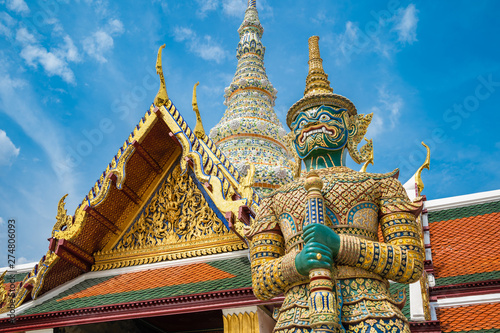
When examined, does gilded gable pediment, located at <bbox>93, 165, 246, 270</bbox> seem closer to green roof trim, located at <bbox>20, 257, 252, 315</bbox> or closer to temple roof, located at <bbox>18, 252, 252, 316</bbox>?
temple roof, located at <bbox>18, 252, 252, 316</bbox>

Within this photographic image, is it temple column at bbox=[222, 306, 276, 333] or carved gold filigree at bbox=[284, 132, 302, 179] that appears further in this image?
temple column at bbox=[222, 306, 276, 333]

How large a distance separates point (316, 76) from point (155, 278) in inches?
107

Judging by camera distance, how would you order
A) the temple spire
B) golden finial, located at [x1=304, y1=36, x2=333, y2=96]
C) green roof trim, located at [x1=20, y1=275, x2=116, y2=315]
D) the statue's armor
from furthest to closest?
the temple spire
green roof trim, located at [x1=20, y1=275, x2=116, y2=315]
golden finial, located at [x1=304, y1=36, x2=333, y2=96]
the statue's armor

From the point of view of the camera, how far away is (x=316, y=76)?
452 centimetres

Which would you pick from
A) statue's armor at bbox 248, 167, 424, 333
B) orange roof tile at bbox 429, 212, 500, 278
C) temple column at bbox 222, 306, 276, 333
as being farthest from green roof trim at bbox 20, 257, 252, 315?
orange roof tile at bbox 429, 212, 500, 278

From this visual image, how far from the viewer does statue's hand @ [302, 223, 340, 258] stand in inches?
125

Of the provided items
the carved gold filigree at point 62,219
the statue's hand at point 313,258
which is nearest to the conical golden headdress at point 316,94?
the statue's hand at point 313,258

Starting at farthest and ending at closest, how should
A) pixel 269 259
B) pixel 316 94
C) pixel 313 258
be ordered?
pixel 316 94
pixel 269 259
pixel 313 258

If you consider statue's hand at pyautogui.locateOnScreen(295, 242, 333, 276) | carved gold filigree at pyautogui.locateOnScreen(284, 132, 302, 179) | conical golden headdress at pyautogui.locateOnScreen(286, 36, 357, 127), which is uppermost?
conical golden headdress at pyautogui.locateOnScreen(286, 36, 357, 127)

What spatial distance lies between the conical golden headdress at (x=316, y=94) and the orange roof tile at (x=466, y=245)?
88.4 inches

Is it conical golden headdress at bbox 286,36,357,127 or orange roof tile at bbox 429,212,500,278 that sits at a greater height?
conical golden headdress at bbox 286,36,357,127

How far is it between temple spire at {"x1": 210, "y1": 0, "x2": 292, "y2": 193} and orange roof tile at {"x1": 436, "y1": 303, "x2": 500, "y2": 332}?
5.71 metres

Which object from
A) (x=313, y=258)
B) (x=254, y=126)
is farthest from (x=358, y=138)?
(x=254, y=126)

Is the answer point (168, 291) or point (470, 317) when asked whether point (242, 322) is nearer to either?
point (168, 291)
